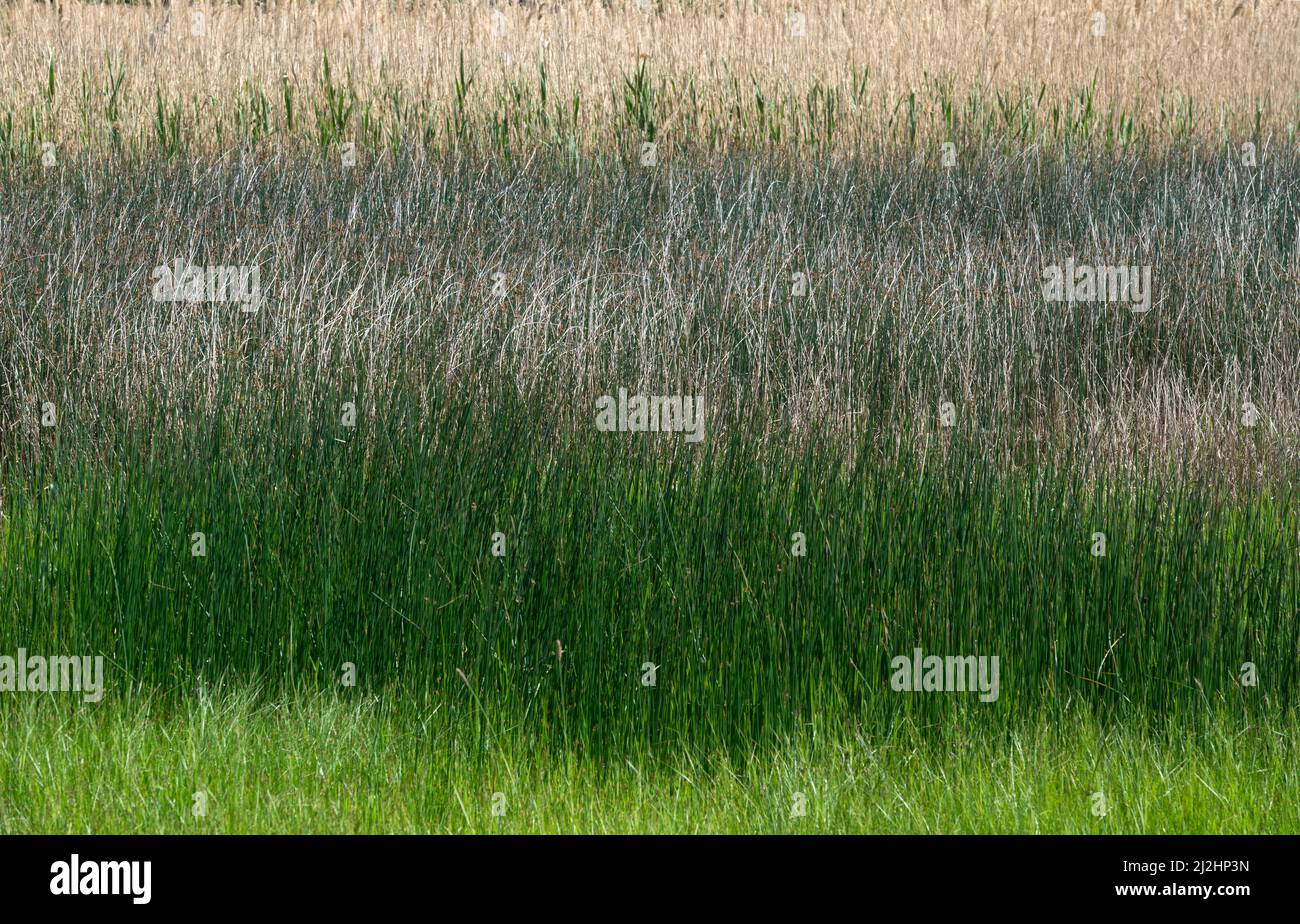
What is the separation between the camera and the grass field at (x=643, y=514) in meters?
3.34

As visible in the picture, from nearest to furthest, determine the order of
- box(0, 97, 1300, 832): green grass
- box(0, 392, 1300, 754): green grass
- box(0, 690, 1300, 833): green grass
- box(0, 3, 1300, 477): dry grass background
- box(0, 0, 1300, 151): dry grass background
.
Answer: box(0, 690, 1300, 833): green grass
box(0, 97, 1300, 832): green grass
box(0, 392, 1300, 754): green grass
box(0, 3, 1300, 477): dry grass background
box(0, 0, 1300, 151): dry grass background

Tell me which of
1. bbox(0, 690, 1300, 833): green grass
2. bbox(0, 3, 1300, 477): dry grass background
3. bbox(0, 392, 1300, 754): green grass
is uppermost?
bbox(0, 3, 1300, 477): dry grass background

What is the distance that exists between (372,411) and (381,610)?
3.30 feet

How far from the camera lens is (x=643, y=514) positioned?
3963mm

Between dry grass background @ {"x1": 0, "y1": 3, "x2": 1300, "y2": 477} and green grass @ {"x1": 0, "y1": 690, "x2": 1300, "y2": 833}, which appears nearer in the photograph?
green grass @ {"x1": 0, "y1": 690, "x2": 1300, "y2": 833}

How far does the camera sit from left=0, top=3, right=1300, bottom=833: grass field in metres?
3.34

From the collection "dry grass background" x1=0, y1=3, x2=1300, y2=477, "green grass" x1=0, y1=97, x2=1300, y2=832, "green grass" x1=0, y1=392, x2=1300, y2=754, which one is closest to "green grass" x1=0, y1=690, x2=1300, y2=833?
"green grass" x1=0, y1=97, x2=1300, y2=832

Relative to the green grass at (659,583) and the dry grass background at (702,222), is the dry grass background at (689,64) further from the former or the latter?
the green grass at (659,583)

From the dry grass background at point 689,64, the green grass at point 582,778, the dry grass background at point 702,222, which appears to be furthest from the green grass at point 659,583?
the dry grass background at point 689,64

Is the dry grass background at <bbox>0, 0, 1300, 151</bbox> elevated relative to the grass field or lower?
elevated

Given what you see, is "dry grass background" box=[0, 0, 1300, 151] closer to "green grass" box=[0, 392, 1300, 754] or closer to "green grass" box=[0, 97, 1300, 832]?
"green grass" box=[0, 97, 1300, 832]

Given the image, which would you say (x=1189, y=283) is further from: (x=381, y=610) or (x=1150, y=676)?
(x=381, y=610)

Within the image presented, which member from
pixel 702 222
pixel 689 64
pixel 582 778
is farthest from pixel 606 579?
pixel 689 64

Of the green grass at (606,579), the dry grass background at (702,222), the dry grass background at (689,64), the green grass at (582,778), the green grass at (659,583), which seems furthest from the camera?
the dry grass background at (689,64)
